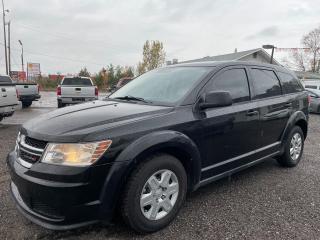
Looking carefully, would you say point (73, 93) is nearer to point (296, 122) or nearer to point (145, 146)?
point (296, 122)

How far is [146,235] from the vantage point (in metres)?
3.04

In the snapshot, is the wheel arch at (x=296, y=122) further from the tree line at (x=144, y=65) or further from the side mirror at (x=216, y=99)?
the tree line at (x=144, y=65)

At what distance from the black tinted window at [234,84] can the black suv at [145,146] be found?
1cm

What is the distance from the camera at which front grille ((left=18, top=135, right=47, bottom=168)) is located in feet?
9.04

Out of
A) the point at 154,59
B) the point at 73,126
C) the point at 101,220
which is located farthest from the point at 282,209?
the point at 154,59

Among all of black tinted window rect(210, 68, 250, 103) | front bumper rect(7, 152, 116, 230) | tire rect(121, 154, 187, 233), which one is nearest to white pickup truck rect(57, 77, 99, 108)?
black tinted window rect(210, 68, 250, 103)

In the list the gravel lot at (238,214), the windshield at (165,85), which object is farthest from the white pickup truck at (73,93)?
the windshield at (165,85)

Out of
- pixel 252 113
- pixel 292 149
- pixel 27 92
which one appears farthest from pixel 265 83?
pixel 27 92

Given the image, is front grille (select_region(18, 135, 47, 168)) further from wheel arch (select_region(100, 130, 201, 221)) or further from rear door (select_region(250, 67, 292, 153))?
rear door (select_region(250, 67, 292, 153))

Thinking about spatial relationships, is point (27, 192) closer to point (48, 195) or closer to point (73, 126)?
point (48, 195)

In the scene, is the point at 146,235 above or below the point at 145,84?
below

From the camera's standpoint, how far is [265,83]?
4582mm

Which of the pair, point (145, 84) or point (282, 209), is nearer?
point (282, 209)

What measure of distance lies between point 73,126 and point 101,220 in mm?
869
